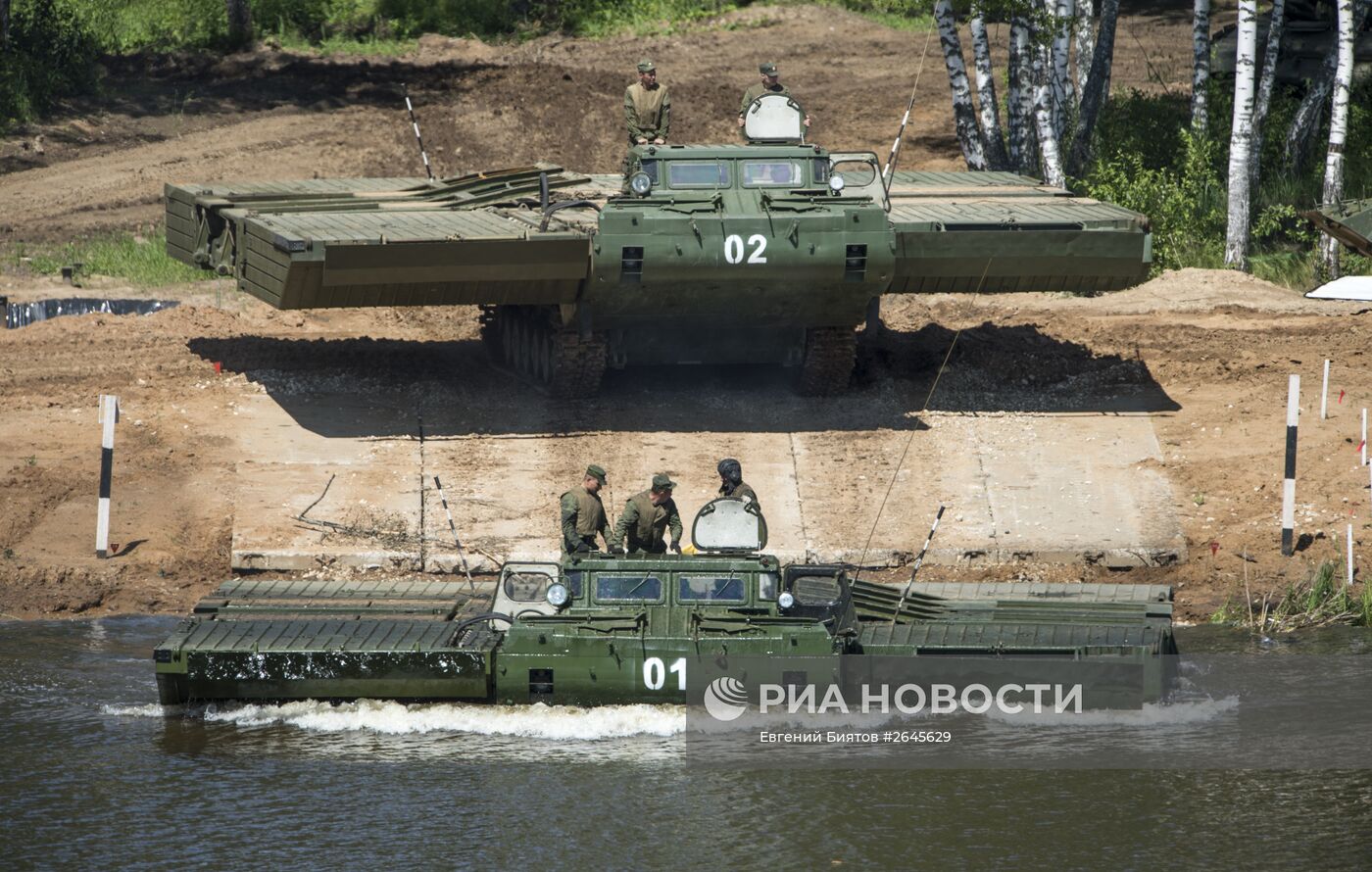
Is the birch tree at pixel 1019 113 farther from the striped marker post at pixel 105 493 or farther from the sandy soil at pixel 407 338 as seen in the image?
the striped marker post at pixel 105 493

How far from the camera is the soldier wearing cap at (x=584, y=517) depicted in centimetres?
1440

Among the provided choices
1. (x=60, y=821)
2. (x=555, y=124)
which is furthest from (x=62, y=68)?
(x=60, y=821)

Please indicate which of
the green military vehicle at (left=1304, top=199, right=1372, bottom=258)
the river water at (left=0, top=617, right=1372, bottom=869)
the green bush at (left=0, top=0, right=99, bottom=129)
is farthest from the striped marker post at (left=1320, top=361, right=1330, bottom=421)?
the green bush at (left=0, top=0, right=99, bottom=129)

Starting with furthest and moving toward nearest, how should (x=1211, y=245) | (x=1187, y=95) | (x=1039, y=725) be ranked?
(x=1187, y=95) → (x=1211, y=245) → (x=1039, y=725)

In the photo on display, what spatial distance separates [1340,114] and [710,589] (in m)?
11.6

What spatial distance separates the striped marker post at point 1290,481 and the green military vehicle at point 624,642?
314 centimetres

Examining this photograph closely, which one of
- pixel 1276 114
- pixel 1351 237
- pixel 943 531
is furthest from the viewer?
pixel 1276 114

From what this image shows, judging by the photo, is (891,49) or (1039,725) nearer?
(1039,725)

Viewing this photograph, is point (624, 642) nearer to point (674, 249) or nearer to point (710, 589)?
point (710, 589)

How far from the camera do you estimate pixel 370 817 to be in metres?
11.3

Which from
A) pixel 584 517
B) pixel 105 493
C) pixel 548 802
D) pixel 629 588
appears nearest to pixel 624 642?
pixel 629 588

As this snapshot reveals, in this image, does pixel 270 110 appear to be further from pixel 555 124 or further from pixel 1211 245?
pixel 1211 245

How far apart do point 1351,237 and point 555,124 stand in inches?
535

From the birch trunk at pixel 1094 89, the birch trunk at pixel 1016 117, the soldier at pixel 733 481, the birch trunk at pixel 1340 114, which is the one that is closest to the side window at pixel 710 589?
the soldier at pixel 733 481
